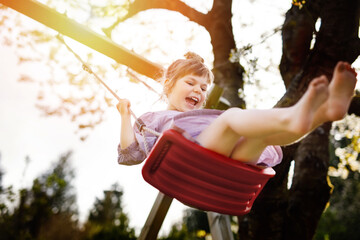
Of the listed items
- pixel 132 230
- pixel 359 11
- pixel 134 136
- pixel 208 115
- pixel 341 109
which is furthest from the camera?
pixel 132 230

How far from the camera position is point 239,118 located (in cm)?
137

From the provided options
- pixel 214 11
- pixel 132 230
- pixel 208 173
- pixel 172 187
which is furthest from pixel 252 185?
pixel 132 230

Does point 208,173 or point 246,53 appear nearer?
point 208,173

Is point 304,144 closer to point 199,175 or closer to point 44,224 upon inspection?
point 199,175

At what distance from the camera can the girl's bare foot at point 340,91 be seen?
3.74 ft

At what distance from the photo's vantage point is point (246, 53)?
4020 mm

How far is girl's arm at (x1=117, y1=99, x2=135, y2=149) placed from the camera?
6.97ft

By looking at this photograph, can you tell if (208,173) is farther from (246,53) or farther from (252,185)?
(246,53)

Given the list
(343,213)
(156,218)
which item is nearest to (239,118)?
(156,218)

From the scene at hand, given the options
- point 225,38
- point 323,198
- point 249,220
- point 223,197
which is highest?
point 223,197

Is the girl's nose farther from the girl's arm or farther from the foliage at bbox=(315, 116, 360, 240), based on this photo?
the foliage at bbox=(315, 116, 360, 240)

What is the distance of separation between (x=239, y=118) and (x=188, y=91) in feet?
3.14

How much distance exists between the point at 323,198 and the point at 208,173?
244cm

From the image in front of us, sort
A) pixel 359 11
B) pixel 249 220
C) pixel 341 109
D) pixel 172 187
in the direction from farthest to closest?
pixel 249 220, pixel 359 11, pixel 172 187, pixel 341 109
